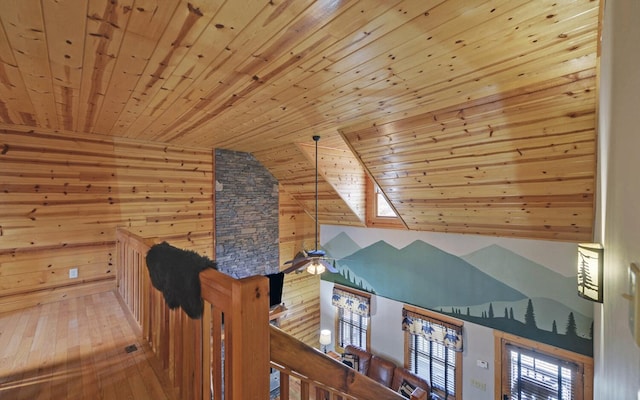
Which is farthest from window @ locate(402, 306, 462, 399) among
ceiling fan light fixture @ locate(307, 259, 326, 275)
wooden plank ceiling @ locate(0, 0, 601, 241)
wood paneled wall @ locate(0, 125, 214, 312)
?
wood paneled wall @ locate(0, 125, 214, 312)

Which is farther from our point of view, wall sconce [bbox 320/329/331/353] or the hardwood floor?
wall sconce [bbox 320/329/331/353]

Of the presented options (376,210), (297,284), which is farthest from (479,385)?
(297,284)

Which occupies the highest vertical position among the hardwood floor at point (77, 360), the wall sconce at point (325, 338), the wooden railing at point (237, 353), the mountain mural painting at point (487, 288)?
the wooden railing at point (237, 353)

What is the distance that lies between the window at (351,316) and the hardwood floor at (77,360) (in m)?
5.01

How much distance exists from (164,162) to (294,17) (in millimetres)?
4002

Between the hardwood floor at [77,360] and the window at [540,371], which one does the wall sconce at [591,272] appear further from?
the hardwood floor at [77,360]

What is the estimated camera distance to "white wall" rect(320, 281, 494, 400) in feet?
16.5

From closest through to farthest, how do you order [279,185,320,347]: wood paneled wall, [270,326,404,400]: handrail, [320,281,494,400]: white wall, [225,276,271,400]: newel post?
[225,276,271,400]: newel post, [270,326,404,400]: handrail, [320,281,494,400]: white wall, [279,185,320,347]: wood paneled wall

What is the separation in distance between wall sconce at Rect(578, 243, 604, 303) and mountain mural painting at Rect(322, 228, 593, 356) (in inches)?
90.9

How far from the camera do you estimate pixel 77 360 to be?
217 centimetres

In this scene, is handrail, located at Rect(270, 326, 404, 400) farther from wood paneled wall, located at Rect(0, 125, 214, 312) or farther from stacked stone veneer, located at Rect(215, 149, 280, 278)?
stacked stone veneer, located at Rect(215, 149, 280, 278)

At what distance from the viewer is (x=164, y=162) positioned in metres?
4.62

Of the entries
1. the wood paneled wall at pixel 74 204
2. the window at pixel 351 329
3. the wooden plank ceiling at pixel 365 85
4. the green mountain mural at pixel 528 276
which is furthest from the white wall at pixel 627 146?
the window at pixel 351 329

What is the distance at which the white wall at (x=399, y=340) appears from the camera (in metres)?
5.04
